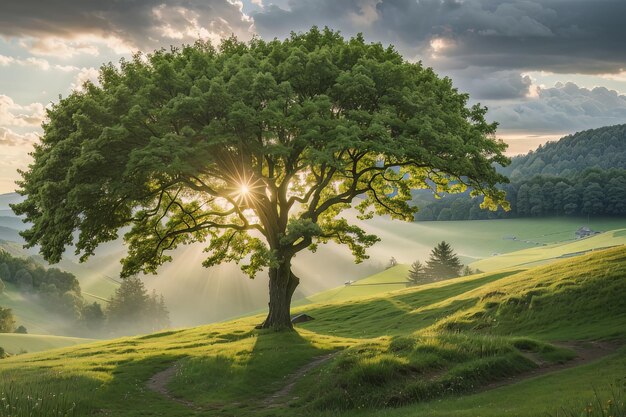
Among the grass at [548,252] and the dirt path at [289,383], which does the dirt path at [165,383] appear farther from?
the grass at [548,252]

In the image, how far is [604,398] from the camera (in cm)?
1538

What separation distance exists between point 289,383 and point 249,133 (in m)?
15.6

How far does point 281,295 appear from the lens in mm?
42125

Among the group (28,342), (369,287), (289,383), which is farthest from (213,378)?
(369,287)

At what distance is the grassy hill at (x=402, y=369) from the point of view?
70.0 feet

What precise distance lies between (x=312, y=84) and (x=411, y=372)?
69.1ft

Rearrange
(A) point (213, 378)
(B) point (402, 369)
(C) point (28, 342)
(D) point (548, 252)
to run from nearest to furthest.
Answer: (B) point (402, 369), (A) point (213, 378), (C) point (28, 342), (D) point (548, 252)

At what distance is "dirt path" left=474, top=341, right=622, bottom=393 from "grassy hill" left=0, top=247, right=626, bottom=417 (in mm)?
128

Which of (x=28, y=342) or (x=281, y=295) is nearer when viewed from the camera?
(x=281, y=295)

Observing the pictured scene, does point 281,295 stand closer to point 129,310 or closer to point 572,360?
point 572,360

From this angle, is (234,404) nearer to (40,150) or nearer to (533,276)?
(40,150)

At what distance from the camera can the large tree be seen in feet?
106

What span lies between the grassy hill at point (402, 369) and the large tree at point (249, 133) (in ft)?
25.0

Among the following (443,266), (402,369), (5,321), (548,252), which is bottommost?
(548,252)
